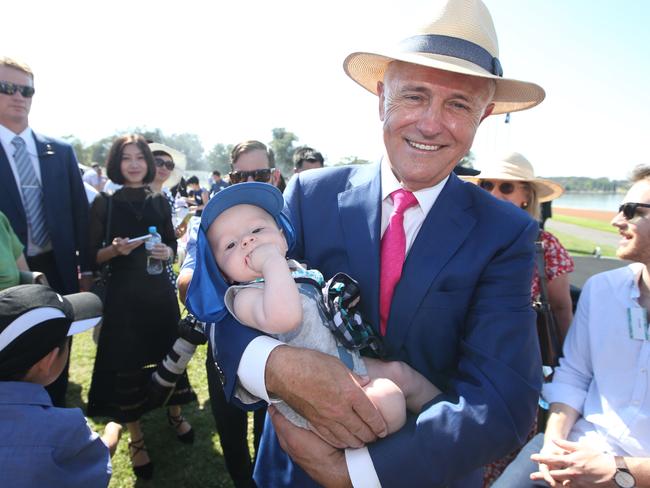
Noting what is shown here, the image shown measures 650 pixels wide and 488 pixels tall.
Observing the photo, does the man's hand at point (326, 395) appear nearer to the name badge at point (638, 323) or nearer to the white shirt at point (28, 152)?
the name badge at point (638, 323)

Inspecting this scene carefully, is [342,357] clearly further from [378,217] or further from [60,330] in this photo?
[60,330]

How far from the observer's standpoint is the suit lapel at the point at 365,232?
162 cm

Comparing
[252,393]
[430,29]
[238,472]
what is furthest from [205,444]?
[430,29]

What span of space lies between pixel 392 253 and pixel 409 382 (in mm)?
507

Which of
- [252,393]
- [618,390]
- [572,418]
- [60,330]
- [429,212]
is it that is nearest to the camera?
[252,393]

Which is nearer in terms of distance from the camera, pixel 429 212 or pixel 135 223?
pixel 429 212

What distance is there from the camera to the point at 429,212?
1.64 m

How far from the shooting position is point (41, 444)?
69.9 inches

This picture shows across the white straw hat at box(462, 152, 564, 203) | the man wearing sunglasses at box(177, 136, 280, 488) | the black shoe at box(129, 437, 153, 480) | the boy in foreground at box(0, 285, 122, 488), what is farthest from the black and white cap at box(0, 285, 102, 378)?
the white straw hat at box(462, 152, 564, 203)

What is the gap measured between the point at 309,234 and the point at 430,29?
0.98 metres

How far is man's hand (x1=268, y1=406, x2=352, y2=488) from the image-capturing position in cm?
134

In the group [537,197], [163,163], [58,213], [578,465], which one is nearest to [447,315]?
[578,465]

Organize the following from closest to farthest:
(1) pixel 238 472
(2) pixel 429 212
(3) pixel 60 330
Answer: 1. (2) pixel 429 212
2. (3) pixel 60 330
3. (1) pixel 238 472

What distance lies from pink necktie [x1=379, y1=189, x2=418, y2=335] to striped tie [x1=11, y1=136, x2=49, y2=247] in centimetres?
344
